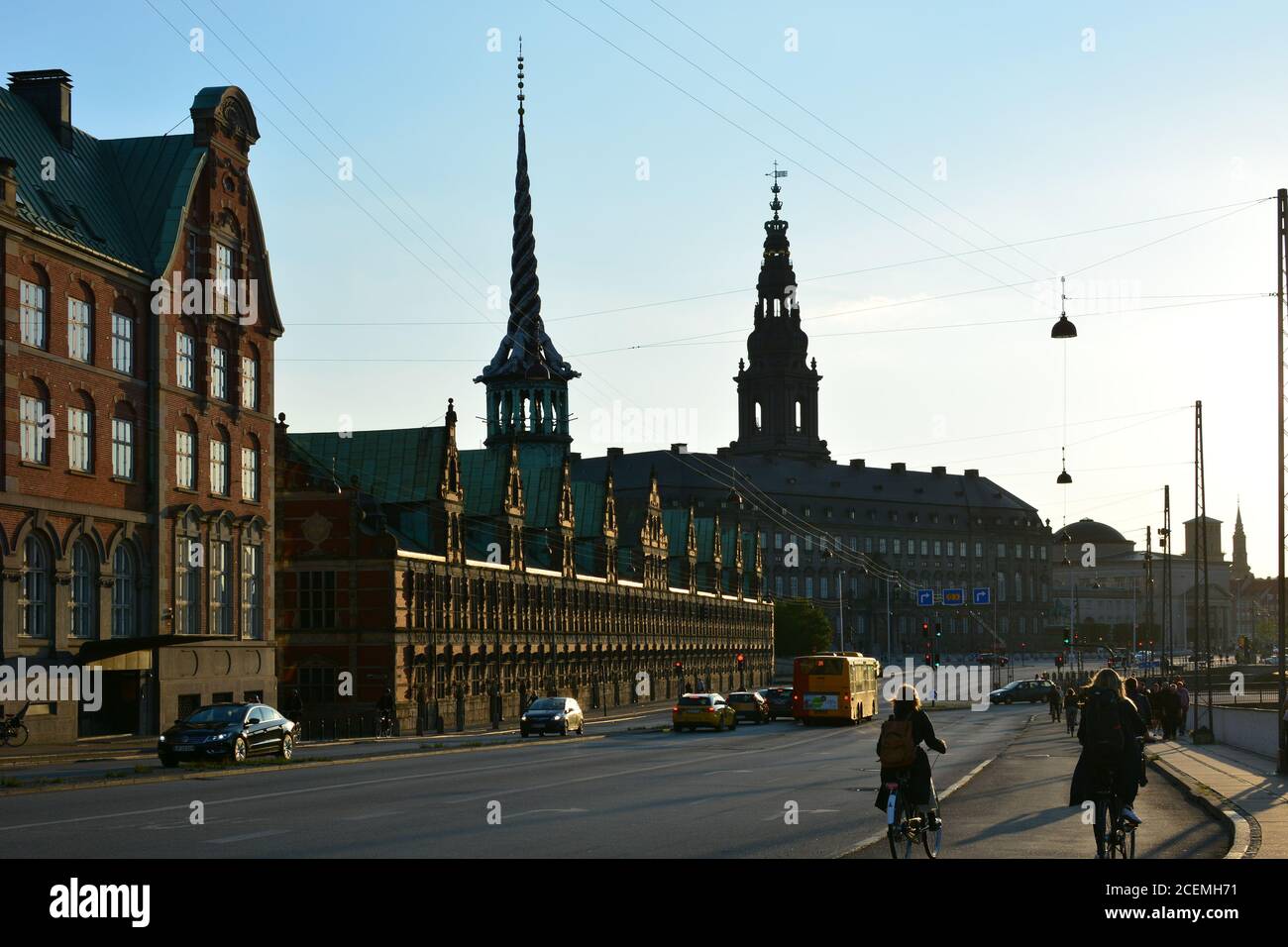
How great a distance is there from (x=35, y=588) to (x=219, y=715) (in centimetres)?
1090

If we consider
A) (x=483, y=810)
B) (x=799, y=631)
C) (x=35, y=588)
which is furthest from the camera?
(x=799, y=631)

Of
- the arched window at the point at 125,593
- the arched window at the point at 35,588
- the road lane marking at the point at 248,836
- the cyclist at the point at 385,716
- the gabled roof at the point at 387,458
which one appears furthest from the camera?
the gabled roof at the point at 387,458

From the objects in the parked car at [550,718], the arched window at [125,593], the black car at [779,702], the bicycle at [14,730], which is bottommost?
the black car at [779,702]

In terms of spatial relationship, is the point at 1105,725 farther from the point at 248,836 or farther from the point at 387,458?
the point at 387,458

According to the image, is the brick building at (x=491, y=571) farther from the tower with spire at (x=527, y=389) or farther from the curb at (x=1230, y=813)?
the curb at (x=1230, y=813)

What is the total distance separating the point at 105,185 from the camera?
57469 mm

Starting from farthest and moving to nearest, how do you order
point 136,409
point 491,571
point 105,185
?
1. point 491,571
2. point 105,185
3. point 136,409

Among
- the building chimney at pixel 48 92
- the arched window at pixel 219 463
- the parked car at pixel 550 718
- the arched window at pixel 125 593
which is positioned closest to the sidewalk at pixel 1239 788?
the parked car at pixel 550 718

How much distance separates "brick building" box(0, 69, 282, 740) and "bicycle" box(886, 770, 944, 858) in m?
33.7

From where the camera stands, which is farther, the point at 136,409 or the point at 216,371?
the point at 216,371

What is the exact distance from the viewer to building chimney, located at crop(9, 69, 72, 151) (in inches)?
2222

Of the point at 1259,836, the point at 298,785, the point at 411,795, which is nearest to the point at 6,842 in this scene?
the point at 411,795

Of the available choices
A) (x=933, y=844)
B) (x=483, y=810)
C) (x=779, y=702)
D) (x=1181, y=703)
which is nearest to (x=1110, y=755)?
(x=933, y=844)

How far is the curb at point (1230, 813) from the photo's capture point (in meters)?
19.6
